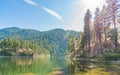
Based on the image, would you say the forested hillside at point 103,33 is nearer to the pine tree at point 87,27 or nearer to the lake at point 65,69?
the pine tree at point 87,27

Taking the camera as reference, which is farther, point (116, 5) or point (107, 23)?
point (107, 23)

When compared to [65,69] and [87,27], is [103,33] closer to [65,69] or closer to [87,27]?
[87,27]

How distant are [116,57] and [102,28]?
31.3 meters

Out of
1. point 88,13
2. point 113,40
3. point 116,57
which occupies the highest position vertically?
point 88,13

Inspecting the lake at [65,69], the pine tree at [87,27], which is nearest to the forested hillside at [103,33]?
the pine tree at [87,27]

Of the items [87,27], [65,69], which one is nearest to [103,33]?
[87,27]

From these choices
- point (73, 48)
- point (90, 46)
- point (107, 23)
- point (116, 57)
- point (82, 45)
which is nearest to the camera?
point (116, 57)

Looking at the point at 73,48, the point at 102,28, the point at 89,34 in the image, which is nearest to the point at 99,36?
the point at 102,28

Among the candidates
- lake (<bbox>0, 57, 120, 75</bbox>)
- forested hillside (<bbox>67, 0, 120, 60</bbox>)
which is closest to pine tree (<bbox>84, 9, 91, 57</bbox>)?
forested hillside (<bbox>67, 0, 120, 60</bbox>)

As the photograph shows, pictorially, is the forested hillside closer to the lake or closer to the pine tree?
the pine tree

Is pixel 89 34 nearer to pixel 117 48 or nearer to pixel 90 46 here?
pixel 90 46

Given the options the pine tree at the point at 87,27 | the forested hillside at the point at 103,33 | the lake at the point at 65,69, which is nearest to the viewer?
the lake at the point at 65,69

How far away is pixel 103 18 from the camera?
291 feet

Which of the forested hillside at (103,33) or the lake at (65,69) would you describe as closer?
the lake at (65,69)
